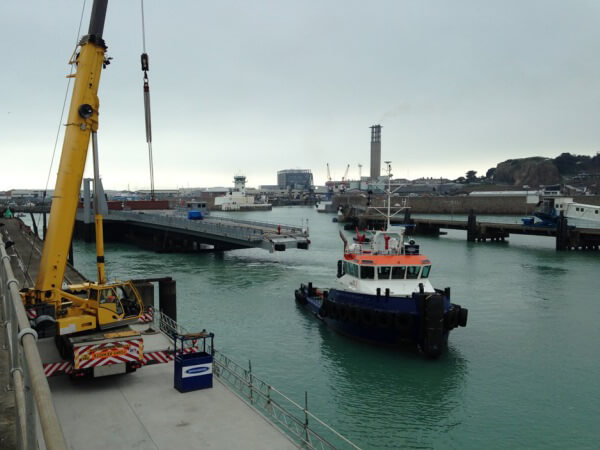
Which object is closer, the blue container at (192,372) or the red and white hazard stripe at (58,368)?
the blue container at (192,372)

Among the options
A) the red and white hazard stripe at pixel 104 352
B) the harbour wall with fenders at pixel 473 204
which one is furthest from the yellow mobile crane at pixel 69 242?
the harbour wall with fenders at pixel 473 204

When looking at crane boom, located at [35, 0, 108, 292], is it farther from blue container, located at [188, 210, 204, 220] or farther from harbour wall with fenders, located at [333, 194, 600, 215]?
harbour wall with fenders, located at [333, 194, 600, 215]

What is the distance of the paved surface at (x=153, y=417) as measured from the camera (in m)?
10.7

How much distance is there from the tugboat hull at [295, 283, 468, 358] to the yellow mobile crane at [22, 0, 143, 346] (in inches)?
482

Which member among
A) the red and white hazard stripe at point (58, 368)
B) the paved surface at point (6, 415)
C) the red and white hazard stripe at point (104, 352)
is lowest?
the red and white hazard stripe at point (58, 368)

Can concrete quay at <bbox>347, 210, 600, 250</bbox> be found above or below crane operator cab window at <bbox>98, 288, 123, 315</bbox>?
below

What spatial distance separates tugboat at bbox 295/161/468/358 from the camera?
23.0 meters

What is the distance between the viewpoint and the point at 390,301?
2383cm

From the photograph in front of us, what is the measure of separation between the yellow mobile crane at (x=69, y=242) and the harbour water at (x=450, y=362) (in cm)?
800

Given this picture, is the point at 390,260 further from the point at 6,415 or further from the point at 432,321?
the point at 6,415

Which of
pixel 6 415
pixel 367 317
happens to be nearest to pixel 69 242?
→ pixel 6 415

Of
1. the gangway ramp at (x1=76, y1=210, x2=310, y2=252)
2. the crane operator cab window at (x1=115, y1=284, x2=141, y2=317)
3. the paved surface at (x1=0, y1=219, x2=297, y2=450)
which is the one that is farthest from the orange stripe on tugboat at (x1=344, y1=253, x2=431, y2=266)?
the gangway ramp at (x1=76, y1=210, x2=310, y2=252)

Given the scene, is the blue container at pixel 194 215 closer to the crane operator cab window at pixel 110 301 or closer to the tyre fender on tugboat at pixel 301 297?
the tyre fender on tugboat at pixel 301 297

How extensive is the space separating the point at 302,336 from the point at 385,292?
20.1 feet
